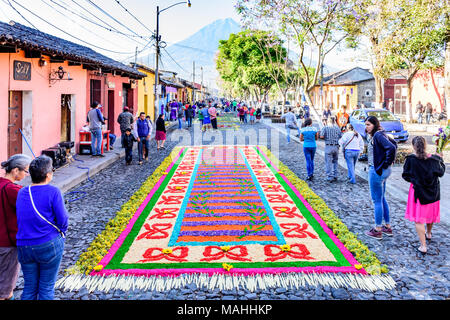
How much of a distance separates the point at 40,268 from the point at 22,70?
7683mm

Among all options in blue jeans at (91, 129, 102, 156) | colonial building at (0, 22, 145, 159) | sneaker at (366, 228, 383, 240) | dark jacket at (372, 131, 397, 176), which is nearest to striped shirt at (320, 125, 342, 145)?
dark jacket at (372, 131, 397, 176)

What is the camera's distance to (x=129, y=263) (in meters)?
4.95

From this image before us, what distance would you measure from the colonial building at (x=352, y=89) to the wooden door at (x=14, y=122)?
36.4m

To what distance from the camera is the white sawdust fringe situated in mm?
4293

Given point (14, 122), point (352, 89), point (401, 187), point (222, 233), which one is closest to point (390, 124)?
point (401, 187)

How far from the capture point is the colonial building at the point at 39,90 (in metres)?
8.94

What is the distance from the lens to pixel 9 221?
342 cm

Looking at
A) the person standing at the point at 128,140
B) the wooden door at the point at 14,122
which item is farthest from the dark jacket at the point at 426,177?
the wooden door at the point at 14,122

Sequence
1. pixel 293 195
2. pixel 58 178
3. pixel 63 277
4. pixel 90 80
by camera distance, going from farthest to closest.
Answer: pixel 90 80
pixel 58 178
pixel 293 195
pixel 63 277

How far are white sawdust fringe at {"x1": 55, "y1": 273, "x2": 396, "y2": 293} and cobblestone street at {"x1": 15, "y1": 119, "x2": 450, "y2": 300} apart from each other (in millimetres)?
91

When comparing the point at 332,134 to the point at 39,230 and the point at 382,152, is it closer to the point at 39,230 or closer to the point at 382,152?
the point at 382,152
